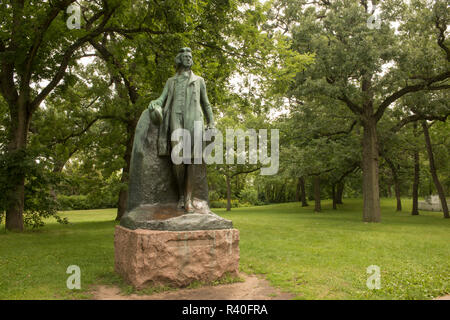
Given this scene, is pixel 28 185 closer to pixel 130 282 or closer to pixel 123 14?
pixel 123 14

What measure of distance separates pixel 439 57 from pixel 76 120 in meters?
17.5

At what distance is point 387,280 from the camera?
18.1 feet

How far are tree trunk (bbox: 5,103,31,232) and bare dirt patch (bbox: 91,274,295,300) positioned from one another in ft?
25.5

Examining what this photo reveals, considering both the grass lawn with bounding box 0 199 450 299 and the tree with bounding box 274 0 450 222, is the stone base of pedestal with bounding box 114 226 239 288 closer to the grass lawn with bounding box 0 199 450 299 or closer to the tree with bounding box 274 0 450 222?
the grass lawn with bounding box 0 199 450 299

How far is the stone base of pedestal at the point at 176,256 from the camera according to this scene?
4801mm

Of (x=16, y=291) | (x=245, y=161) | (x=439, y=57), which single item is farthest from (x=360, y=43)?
(x=245, y=161)

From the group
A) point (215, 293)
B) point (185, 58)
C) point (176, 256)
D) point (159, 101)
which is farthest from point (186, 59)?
point (215, 293)

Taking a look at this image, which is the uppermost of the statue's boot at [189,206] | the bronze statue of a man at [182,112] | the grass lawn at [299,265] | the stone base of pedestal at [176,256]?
the bronze statue of a man at [182,112]

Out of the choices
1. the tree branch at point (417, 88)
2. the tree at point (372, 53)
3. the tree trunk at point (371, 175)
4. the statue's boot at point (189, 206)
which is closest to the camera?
the statue's boot at point (189, 206)

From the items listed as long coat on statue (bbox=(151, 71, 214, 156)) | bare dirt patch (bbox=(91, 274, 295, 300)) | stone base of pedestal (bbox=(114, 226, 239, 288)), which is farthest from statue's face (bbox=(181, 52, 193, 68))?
bare dirt patch (bbox=(91, 274, 295, 300))

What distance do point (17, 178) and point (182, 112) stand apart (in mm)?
8050

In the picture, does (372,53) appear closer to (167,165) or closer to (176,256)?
(167,165)

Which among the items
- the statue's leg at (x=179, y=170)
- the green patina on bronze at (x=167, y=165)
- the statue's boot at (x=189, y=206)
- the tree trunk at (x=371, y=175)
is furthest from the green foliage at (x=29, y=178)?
the tree trunk at (x=371, y=175)

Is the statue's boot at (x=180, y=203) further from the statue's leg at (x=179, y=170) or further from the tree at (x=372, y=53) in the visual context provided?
the tree at (x=372, y=53)
